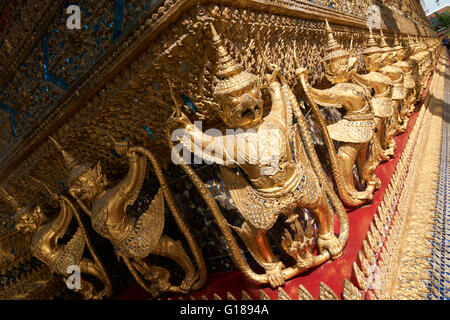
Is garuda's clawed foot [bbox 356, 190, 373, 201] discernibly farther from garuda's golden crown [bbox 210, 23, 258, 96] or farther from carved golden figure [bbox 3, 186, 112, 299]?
carved golden figure [bbox 3, 186, 112, 299]

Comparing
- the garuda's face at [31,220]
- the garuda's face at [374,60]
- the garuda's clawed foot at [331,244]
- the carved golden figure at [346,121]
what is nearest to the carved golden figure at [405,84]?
the garuda's face at [374,60]

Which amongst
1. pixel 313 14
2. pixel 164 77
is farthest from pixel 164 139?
pixel 313 14

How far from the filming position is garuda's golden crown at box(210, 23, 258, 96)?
0.82 metres

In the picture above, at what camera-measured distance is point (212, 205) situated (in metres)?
1.08

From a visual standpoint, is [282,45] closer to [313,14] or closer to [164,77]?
[313,14]

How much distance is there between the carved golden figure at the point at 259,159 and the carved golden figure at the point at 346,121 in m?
0.30

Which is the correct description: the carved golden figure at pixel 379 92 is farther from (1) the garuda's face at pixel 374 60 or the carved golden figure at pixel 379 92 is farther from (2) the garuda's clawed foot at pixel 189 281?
(2) the garuda's clawed foot at pixel 189 281

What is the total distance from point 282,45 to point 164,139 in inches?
25.4

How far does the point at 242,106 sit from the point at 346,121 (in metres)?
0.78

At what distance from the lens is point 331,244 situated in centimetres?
112

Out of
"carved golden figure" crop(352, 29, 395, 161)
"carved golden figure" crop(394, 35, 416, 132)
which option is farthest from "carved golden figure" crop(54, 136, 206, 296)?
"carved golden figure" crop(394, 35, 416, 132)

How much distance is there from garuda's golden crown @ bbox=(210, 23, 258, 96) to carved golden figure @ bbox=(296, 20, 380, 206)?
1.92 feet

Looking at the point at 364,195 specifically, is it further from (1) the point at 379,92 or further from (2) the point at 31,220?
(2) the point at 31,220

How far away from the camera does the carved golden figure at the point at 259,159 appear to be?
2.82ft
